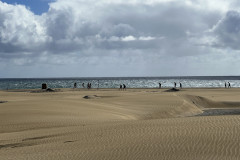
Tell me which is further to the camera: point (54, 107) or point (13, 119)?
point (54, 107)

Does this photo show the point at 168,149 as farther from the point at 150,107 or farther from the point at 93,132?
the point at 150,107

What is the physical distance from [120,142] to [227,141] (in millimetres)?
3106

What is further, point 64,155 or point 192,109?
point 192,109

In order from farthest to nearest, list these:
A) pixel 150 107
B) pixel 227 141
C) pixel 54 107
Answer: pixel 150 107, pixel 54 107, pixel 227 141

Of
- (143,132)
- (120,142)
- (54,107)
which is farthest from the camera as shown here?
(54,107)

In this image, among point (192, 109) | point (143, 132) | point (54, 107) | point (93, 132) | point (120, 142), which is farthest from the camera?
point (192, 109)

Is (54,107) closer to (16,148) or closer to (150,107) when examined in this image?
(150,107)

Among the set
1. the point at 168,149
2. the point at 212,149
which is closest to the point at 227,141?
the point at 212,149

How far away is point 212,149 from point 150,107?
16.9 metres

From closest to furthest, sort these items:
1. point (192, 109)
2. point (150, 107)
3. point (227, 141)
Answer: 1. point (227, 141)
2. point (150, 107)
3. point (192, 109)

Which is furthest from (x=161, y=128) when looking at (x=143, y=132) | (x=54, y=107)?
(x=54, y=107)

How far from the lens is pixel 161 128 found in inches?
437

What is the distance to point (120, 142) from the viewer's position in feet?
30.1

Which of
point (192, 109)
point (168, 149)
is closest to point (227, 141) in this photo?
point (168, 149)
